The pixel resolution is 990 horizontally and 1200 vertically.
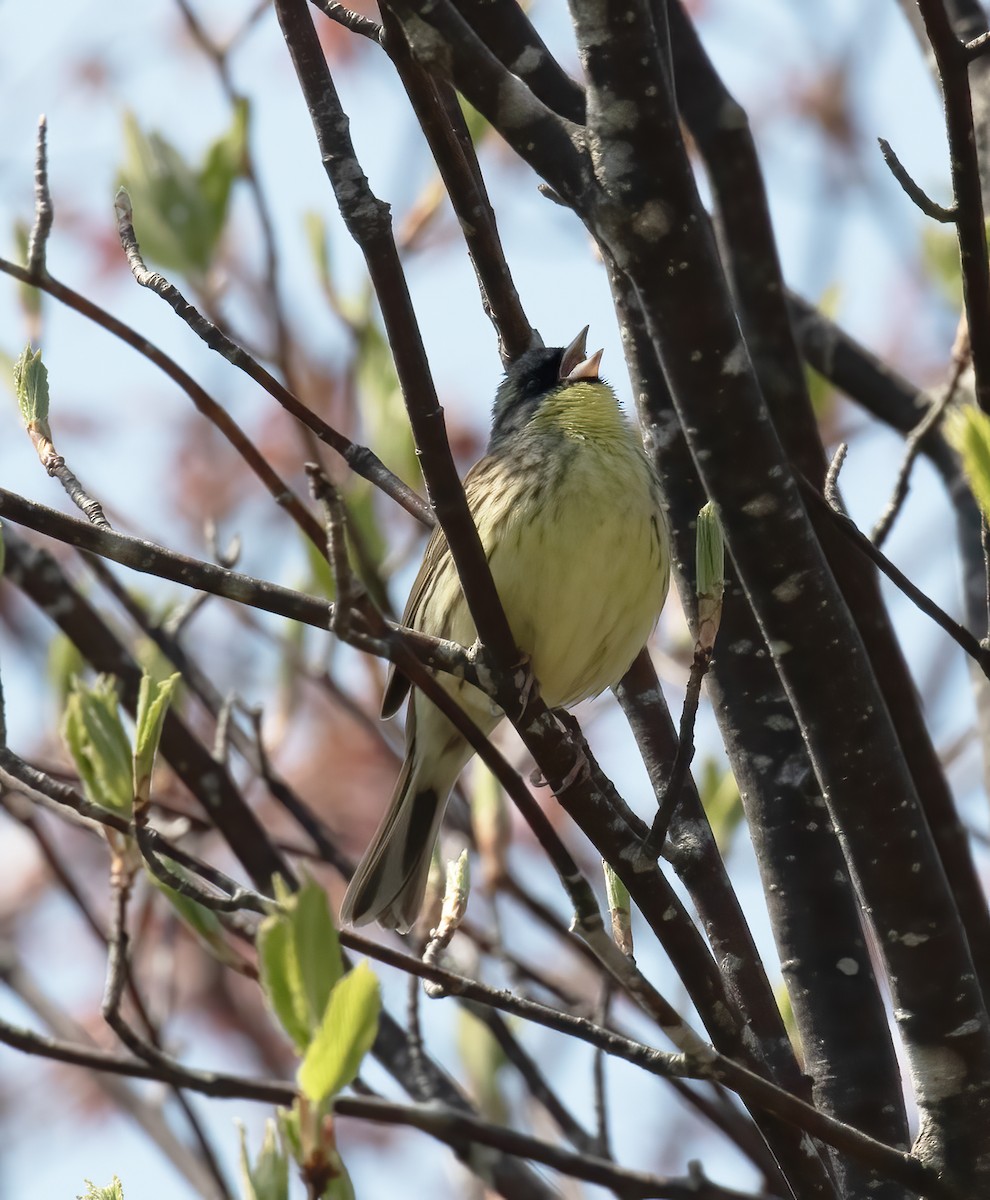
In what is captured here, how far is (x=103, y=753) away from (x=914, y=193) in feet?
5.31

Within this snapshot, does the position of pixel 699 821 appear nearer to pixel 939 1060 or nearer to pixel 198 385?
pixel 939 1060

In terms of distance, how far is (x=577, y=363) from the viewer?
14.8 feet

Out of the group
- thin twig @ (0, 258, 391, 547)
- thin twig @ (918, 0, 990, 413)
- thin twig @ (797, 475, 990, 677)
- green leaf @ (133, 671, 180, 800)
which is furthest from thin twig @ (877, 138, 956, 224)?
green leaf @ (133, 671, 180, 800)

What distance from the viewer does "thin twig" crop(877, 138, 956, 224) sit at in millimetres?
2420

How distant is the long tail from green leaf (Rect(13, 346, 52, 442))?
5.17 feet

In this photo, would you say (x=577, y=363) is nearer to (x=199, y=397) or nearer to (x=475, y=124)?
(x=475, y=124)

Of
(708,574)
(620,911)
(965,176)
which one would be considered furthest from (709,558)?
(965,176)

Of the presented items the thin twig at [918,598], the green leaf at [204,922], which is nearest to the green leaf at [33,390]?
the green leaf at [204,922]

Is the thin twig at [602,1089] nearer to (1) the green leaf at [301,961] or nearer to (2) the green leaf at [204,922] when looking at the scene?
(2) the green leaf at [204,922]

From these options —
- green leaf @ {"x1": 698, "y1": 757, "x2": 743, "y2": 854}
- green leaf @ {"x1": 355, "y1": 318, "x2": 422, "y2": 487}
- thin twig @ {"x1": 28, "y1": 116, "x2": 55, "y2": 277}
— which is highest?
green leaf @ {"x1": 355, "y1": 318, "x2": 422, "y2": 487}

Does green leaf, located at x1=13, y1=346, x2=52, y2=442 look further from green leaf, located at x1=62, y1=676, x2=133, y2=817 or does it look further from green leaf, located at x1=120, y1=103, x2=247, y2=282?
green leaf, located at x1=120, y1=103, x2=247, y2=282

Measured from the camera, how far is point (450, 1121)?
9.46 ft

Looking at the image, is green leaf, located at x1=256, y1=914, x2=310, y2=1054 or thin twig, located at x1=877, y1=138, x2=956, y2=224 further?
thin twig, located at x1=877, y1=138, x2=956, y2=224

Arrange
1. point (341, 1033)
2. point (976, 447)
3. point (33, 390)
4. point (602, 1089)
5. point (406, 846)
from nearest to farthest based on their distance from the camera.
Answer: point (341, 1033), point (976, 447), point (33, 390), point (602, 1089), point (406, 846)
